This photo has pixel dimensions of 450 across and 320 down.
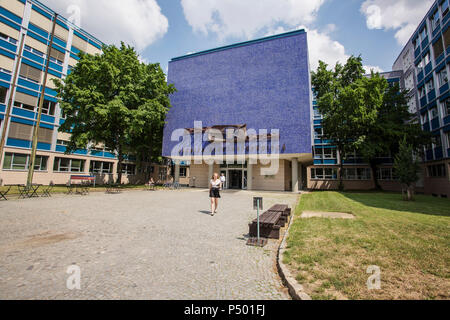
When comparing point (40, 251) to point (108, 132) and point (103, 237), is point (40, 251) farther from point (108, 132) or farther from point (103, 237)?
point (108, 132)

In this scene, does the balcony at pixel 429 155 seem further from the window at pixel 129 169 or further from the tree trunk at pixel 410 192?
the window at pixel 129 169

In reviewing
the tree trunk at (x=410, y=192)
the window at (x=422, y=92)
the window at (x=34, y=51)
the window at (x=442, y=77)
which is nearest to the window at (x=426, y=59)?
the window at (x=422, y=92)

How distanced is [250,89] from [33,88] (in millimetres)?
28993

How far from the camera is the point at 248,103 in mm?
27406

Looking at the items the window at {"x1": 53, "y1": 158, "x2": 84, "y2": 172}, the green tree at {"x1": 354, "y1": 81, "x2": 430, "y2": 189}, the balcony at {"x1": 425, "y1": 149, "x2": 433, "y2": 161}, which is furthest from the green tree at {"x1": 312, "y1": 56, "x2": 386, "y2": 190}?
the window at {"x1": 53, "y1": 158, "x2": 84, "y2": 172}

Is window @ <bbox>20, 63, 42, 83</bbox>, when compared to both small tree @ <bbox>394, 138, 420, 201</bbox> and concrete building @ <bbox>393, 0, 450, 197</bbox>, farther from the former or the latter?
concrete building @ <bbox>393, 0, 450, 197</bbox>

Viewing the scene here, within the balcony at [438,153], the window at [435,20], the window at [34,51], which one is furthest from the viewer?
the window at [34,51]

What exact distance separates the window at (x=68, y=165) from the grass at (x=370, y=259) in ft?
114

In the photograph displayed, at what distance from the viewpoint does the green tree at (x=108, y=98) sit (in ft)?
70.9

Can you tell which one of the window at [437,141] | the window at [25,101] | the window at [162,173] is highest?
the window at [25,101]

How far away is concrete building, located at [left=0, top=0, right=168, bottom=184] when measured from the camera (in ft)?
82.6

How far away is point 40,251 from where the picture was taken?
446cm

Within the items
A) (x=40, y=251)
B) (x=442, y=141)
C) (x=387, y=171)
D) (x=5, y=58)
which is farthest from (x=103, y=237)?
(x=387, y=171)

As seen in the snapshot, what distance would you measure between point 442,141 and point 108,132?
120 ft
